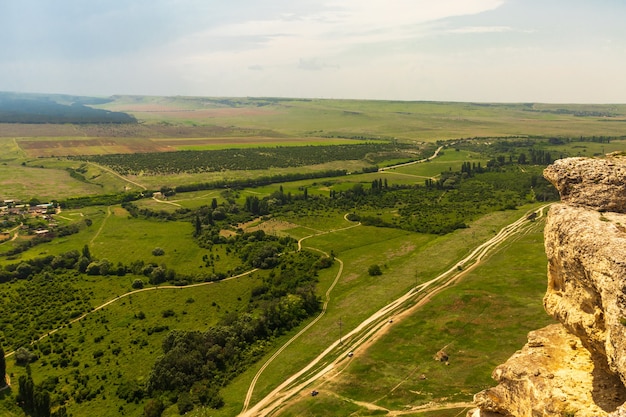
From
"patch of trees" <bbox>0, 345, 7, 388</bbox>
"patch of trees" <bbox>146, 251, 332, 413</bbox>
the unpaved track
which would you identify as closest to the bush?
the unpaved track

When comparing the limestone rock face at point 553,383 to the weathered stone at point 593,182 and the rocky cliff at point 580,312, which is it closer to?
the rocky cliff at point 580,312

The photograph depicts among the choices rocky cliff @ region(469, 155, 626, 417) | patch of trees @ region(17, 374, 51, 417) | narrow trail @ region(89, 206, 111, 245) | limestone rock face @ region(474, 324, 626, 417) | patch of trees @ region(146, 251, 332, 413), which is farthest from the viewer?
narrow trail @ region(89, 206, 111, 245)

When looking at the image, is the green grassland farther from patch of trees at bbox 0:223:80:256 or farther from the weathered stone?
the weathered stone

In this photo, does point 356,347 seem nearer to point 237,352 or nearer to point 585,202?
point 237,352

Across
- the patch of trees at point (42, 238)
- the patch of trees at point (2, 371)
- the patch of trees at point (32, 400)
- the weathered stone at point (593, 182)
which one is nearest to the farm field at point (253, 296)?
the patch of trees at point (42, 238)

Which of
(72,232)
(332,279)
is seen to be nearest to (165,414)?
(332,279)

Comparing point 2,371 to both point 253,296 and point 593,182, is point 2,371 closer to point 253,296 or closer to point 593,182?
point 253,296

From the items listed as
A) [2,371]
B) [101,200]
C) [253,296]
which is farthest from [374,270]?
[101,200]
